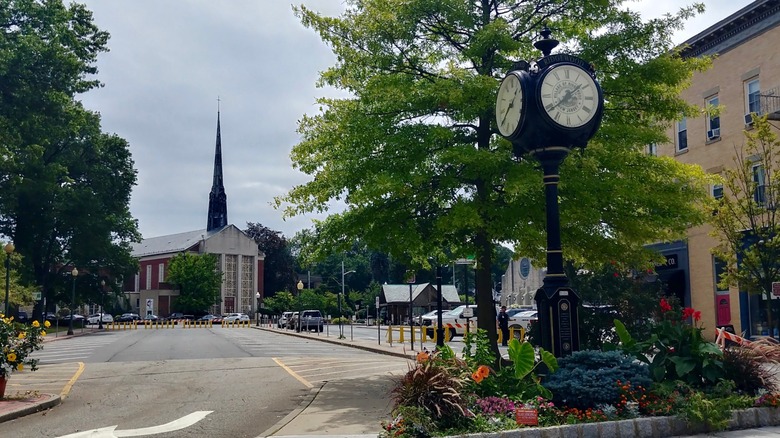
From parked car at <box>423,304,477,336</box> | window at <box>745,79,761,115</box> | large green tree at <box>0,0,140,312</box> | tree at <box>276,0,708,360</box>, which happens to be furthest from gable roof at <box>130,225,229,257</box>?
tree at <box>276,0,708,360</box>

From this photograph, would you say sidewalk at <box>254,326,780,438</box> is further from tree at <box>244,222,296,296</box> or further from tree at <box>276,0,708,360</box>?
tree at <box>244,222,296,296</box>

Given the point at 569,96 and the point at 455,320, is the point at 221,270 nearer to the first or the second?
the point at 455,320

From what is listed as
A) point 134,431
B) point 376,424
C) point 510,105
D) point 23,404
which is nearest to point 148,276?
point 23,404

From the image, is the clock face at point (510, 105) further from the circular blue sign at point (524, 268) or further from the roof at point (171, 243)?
the roof at point (171, 243)

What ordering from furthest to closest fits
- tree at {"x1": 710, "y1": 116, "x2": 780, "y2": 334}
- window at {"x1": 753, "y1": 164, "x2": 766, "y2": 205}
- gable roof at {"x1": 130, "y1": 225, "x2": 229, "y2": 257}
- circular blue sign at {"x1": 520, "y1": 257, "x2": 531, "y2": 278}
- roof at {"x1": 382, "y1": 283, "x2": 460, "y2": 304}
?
gable roof at {"x1": 130, "y1": 225, "x2": 229, "y2": 257} < roof at {"x1": 382, "y1": 283, "x2": 460, "y2": 304} < circular blue sign at {"x1": 520, "y1": 257, "x2": 531, "y2": 278} < window at {"x1": 753, "y1": 164, "x2": 766, "y2": 205} < tree at {"x1": 710, "y1": 116, "x2": 780, "y2": 334}

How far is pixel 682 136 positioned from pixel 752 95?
4.55 meters

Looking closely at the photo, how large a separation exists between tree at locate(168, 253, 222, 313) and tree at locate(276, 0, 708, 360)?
83394mm

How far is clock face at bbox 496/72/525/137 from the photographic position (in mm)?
9797

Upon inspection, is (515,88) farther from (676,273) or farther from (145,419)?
(676,273)

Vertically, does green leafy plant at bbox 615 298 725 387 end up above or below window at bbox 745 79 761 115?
below

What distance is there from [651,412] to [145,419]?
7.03 m

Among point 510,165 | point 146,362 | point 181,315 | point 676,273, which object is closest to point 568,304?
point 510,165

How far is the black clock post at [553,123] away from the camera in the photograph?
923 cm

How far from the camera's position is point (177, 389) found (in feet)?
47.8
